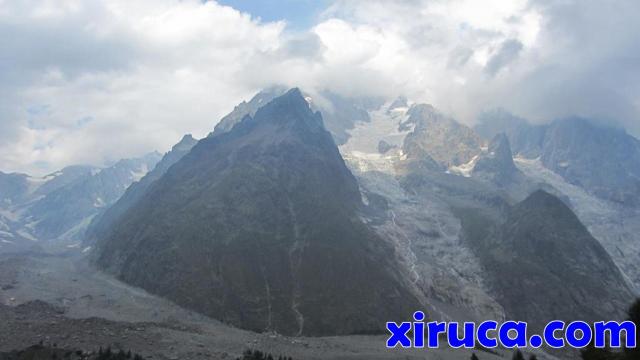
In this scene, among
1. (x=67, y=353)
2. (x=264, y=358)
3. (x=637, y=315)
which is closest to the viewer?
(x=637, y=315)

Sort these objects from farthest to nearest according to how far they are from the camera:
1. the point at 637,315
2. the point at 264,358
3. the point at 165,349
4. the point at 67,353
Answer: the point at 165,349 → the point at 264,358 → the point at 67,353 → the point at 637,315

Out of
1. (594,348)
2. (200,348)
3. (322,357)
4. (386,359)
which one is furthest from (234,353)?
(594,348)

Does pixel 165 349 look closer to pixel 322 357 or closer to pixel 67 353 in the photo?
pixel 67 353

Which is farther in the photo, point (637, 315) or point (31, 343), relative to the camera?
point (31, 343)

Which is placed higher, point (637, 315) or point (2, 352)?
point (637, 315)

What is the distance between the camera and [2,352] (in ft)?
547

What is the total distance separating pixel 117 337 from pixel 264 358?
48.8 m

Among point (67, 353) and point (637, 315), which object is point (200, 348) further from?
point (637, 315)

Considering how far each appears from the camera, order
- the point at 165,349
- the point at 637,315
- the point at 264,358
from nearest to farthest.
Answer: the point at 637,315 < the point at 264,358 < the point at 165,349

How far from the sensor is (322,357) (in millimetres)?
198125

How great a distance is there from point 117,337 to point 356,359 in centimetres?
7083

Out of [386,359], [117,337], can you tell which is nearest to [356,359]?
[386,359]

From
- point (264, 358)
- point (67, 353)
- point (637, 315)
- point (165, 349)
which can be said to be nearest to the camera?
point (637, 315)

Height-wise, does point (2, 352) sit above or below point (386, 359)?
below
